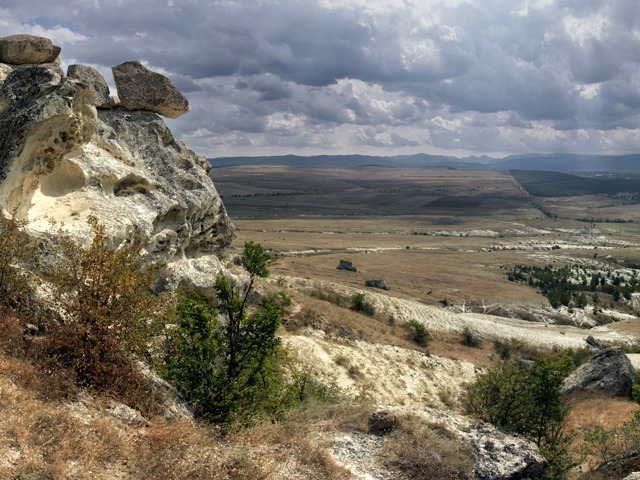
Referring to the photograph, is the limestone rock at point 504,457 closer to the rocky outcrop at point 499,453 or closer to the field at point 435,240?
the rocky outcrop at point 499,453

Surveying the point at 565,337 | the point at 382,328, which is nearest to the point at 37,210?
the point at 382,328

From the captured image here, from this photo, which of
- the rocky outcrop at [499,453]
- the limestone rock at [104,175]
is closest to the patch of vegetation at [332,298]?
the limestone rock at [104,175]

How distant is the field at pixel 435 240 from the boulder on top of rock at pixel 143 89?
23.6 meters

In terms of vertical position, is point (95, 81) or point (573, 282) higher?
point (95, 81)

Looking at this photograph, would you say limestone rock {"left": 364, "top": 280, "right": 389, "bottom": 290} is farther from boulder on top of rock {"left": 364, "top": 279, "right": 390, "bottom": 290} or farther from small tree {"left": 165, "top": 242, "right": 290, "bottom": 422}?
small tree {"left": 165, "top": 242, "right": 290, "bottom": 422}

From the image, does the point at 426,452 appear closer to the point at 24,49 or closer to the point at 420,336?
the point at 24,49

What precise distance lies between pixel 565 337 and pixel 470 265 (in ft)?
119

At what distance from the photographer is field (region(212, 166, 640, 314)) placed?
56.0 m

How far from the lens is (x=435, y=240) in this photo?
105m

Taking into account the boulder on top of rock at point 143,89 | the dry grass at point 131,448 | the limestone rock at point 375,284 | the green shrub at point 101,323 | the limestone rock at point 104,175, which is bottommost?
the limestone rock at point 375,284

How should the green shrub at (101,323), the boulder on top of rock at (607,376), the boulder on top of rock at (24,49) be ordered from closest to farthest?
the green shrub at (101,323)
the boulder on top of rock at (24,49)
the boulder on top of rock at (607,376)

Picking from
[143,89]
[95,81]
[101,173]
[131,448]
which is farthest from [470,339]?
[131,448]

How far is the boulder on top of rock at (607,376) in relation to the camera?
21.2 m

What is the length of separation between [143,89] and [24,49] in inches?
180
